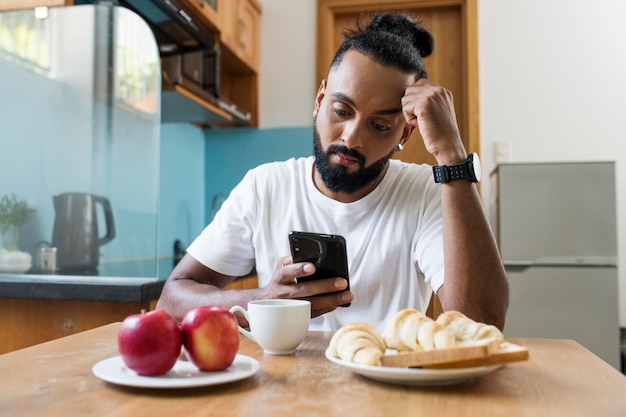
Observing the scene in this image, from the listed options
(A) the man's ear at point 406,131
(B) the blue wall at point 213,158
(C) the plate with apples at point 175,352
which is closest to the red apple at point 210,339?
(C) the plate with apples at point 175,352

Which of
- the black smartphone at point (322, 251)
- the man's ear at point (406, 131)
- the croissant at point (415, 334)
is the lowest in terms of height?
the croissant at point (415, 334)

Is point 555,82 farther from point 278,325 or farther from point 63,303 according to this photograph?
point 278,325

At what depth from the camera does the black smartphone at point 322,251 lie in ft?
3.42

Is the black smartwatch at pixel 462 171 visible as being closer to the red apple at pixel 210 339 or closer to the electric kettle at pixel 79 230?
the red apple at pixel 210 339

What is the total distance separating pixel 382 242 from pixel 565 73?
255cm

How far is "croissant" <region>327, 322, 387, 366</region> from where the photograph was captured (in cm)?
70

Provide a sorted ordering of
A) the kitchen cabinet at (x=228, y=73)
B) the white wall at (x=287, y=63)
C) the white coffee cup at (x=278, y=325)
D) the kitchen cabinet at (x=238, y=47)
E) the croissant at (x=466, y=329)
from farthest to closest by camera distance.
→ the white wall at (x=287, y=63)
the kitchen cabinet at (x=238, y=47)
the kitchen cabinet at (x=228, y=73)
the white coffee cup at (x=278, y=325)
the croissant at (x=466, y=329)

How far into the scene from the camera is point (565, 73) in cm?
341

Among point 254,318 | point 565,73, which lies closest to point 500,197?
point 565,73

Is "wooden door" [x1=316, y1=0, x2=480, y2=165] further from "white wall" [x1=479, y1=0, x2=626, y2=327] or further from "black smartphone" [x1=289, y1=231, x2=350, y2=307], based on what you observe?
"black smartphone" [x1=289, y1=231, x2=350, y2=307]

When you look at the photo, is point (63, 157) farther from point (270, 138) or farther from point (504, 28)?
point (504, 28)

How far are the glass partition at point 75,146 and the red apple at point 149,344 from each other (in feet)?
3.48

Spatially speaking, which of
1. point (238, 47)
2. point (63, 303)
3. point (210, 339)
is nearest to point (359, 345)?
point (210, 339)

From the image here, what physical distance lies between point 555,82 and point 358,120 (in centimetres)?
253
